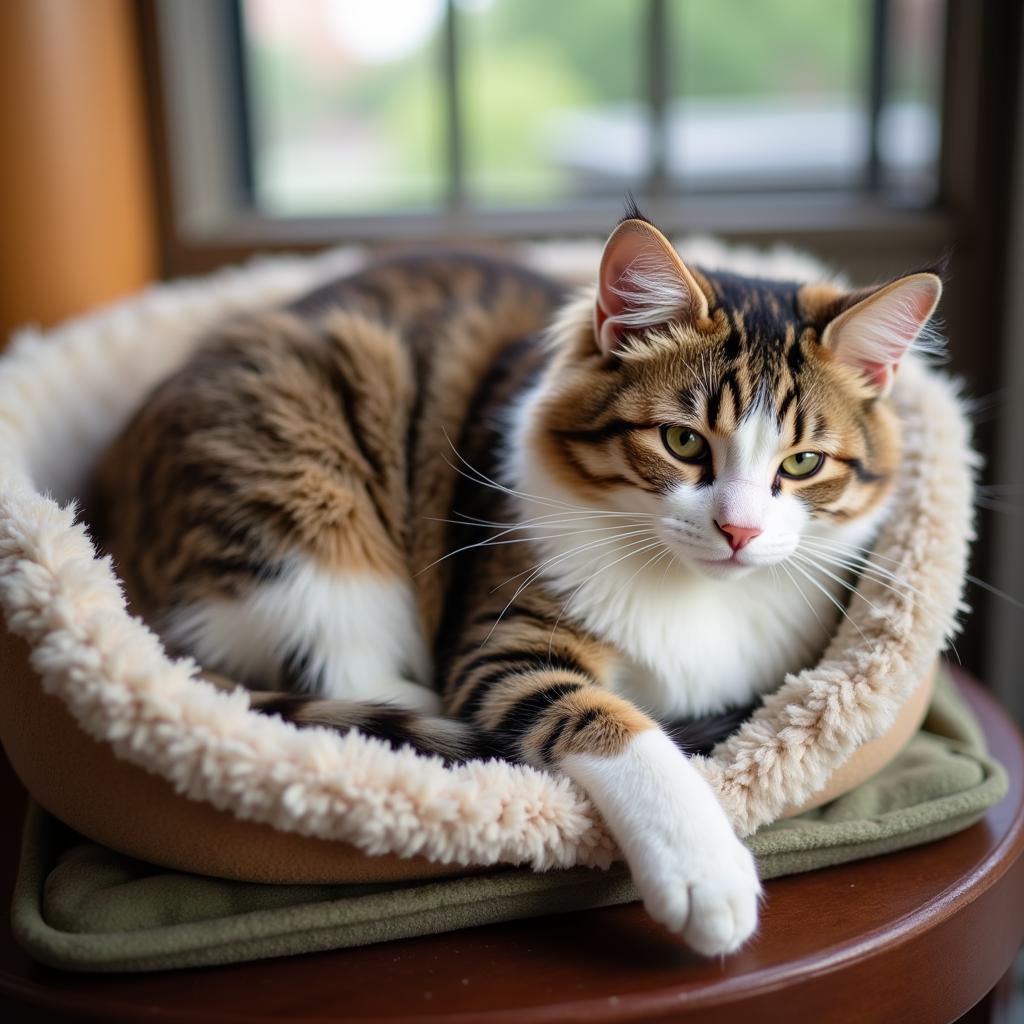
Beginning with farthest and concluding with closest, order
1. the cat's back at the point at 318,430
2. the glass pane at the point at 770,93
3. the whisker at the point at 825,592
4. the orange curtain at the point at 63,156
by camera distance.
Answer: the glass pane at the point at 770,93
the orange curtain at the point at 63,156
the cat's back at the point at 318,430
the whisker at the point at 825,592

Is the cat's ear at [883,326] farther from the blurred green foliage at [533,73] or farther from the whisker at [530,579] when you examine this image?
the blurred green foliage at [533,73]

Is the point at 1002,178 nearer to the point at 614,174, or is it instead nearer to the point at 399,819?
the point at 614,174

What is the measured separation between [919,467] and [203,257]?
1594 millimetres

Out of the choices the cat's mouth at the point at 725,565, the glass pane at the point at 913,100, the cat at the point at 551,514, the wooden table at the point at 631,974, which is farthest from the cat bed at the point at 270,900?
the glass pane at the point at 913,100

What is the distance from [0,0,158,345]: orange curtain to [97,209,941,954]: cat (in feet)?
1.93

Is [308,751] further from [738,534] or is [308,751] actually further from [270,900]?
[738,534]

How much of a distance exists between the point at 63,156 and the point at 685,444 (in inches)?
54.2

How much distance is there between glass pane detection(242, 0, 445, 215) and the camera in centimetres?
240

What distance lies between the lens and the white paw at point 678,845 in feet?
2.87

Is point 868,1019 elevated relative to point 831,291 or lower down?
lower down

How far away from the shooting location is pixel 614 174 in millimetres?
2459

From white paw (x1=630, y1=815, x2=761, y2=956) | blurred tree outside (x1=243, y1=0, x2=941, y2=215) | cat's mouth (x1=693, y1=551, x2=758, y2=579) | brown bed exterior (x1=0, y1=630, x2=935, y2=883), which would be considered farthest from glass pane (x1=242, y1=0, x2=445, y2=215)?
white paw (x1=630, y1=815, x2=761, y2=956)

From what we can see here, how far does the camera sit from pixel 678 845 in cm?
90

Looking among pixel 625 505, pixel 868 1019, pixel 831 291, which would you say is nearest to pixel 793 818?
pixel 868 1019
